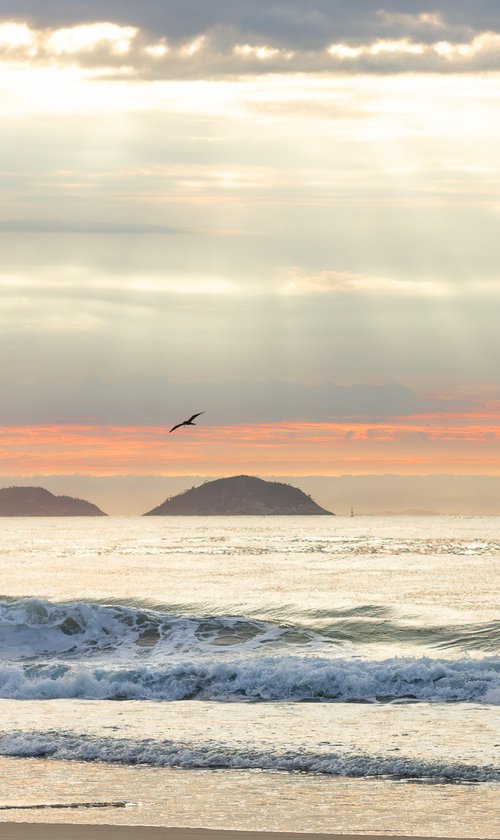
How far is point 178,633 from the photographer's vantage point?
140ft

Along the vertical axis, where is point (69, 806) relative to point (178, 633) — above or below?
above

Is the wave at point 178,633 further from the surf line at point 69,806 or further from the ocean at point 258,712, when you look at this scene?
the surf line at point 69,806

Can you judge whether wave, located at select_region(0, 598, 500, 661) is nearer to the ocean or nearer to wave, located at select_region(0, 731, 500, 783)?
the ocean

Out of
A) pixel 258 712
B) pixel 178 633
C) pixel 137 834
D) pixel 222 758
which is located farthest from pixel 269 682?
pixel 137 834

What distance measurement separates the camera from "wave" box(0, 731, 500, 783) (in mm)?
19156

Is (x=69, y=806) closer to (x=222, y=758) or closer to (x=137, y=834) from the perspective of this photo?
(x=137, y=834)

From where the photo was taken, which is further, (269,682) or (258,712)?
(269,682)

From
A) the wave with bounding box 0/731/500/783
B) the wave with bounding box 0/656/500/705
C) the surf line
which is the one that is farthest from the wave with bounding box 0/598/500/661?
the surf line

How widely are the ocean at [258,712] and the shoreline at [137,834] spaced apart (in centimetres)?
36

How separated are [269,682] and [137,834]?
15147mm

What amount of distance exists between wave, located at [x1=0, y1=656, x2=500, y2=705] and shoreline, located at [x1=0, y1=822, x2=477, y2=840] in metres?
13.4

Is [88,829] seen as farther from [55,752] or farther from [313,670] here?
[313,670]

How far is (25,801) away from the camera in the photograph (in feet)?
56.6

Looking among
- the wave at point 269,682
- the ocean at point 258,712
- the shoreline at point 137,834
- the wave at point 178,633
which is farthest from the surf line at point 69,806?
the wave at point 178,633
